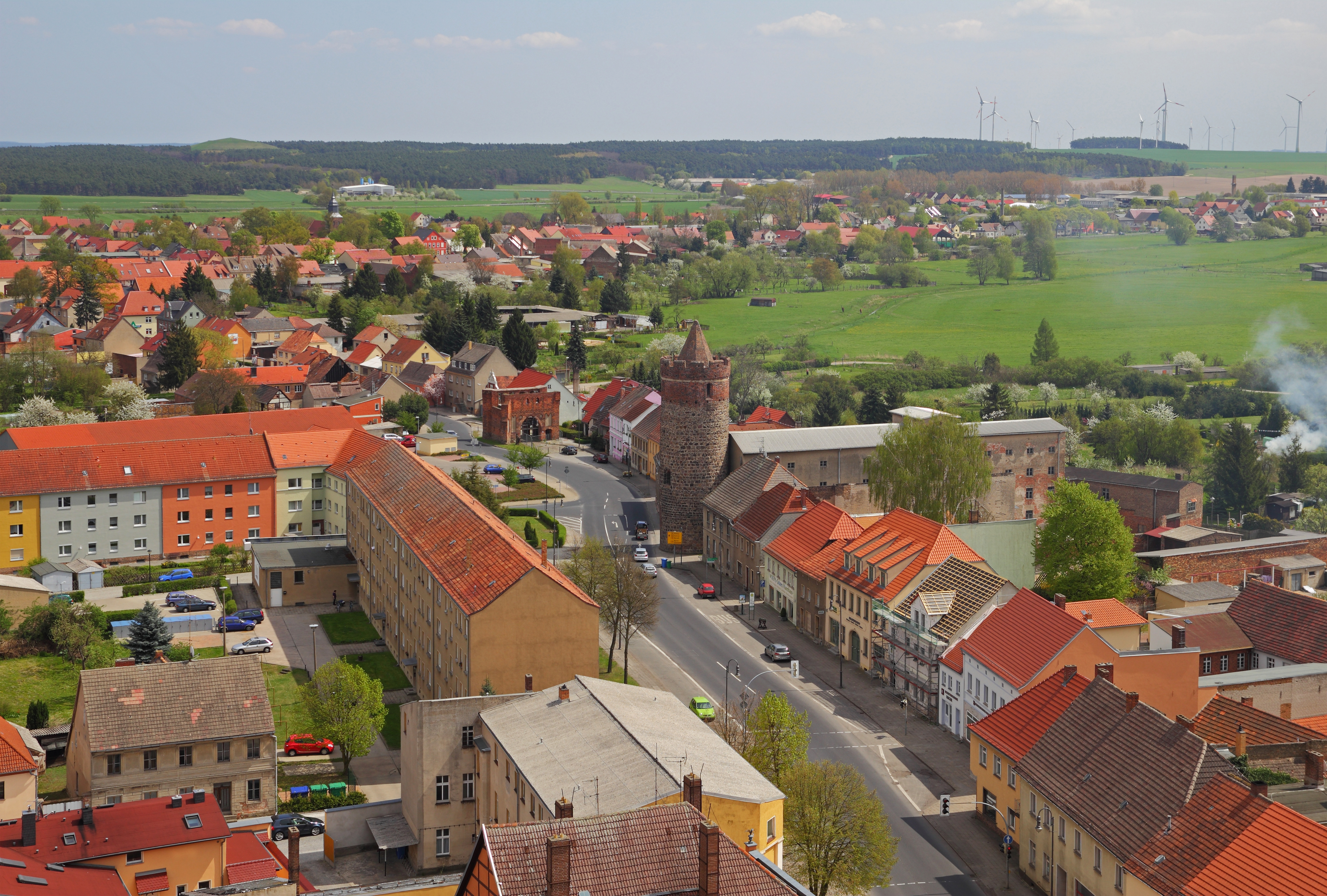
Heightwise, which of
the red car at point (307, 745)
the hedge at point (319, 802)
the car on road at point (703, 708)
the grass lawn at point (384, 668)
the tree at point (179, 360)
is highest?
the tree at point (179, 360)

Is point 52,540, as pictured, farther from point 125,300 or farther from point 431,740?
point 125,300

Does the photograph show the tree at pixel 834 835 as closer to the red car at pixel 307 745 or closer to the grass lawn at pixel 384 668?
the red car at pixel 307 745

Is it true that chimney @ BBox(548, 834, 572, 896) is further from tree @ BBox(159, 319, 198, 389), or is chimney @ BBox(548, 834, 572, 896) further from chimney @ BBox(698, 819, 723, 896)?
tree @ BBox(159, 319, 198, 389)

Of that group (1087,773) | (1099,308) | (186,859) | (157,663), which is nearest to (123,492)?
(157,663)

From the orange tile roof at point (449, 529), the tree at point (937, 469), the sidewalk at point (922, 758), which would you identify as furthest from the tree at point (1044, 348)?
the orange tile roof at point (449, 529)

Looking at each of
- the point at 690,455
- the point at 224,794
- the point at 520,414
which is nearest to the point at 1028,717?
the point at 224,794

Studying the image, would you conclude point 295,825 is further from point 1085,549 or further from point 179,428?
point 179,428
